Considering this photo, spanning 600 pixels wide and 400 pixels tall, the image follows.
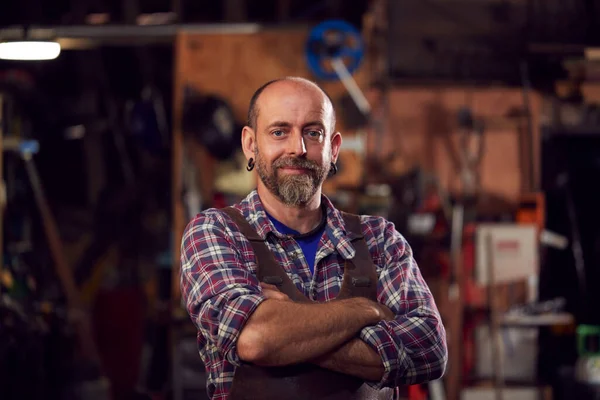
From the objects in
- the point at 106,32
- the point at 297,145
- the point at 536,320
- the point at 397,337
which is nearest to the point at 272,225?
the point at 297,145

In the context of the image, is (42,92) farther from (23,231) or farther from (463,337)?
(463,337)

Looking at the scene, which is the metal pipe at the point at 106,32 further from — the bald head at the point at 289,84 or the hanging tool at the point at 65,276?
the bald head at the point at 289,84

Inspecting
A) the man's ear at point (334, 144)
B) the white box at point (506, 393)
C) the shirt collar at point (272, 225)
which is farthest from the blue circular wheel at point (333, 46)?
the shirt collar at point (272, 225)

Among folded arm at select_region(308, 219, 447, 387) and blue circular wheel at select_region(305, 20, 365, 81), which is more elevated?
blue circular wheel at select_region(305, 20, 365, 81)

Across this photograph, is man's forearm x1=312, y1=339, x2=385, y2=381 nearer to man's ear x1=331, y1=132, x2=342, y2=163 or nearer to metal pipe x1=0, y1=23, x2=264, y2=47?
man's ear x1=331, y1=132, x2=342, y2=163

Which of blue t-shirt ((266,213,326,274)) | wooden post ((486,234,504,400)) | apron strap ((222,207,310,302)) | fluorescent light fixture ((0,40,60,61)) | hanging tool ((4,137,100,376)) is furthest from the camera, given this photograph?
hanging tool ((4,137,100,376))

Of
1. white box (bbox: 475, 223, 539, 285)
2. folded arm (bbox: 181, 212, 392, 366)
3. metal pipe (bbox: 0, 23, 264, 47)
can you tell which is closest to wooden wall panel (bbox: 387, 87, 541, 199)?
→ white box (bbox: 475, 223, 539, 285)

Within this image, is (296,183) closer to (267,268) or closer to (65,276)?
(267,268)

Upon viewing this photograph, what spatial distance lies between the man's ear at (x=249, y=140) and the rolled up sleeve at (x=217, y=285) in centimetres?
25

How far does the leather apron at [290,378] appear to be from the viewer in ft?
8.93

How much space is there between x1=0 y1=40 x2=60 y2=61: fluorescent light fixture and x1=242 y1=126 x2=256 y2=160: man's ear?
362cm

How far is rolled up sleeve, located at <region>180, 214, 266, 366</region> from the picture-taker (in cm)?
268

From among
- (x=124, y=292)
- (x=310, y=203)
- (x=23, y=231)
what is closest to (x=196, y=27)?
(x=23, y=231)

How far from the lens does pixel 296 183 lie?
2.87 meters
